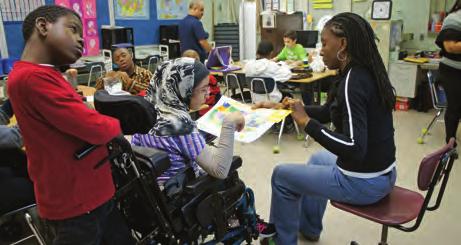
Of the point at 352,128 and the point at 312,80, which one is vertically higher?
the point at 352,128

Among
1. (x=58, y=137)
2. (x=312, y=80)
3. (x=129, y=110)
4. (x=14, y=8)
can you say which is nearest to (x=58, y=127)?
(x=58, y=137)

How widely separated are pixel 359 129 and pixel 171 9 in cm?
619

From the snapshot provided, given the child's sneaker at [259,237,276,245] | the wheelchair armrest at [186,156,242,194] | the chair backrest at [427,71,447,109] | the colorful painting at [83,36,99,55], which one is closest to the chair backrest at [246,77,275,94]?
the chair backrest at [427,71,447,109]

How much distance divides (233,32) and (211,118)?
19.7 feet

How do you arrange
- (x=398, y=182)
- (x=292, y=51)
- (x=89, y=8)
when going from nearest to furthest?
(x=398, y=182) → (x=292, y=51) → (x=89, y=8)

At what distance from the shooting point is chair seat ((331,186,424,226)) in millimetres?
1651

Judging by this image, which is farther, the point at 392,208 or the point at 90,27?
the point at 90,27

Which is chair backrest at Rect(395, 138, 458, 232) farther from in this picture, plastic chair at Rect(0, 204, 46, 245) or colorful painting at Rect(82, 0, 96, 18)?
colorful painting at Rect(82, 0, 96, 18)

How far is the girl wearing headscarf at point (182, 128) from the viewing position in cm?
162

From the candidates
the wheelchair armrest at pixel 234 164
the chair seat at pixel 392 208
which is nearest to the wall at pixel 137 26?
the wheelchair armrest at pixel 234 164

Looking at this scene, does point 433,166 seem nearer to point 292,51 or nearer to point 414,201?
point 414,201

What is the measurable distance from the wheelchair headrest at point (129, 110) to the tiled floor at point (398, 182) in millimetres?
1415

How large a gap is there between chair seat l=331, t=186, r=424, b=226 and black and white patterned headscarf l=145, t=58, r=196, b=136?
2.62 feet

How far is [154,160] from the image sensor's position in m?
1.44
